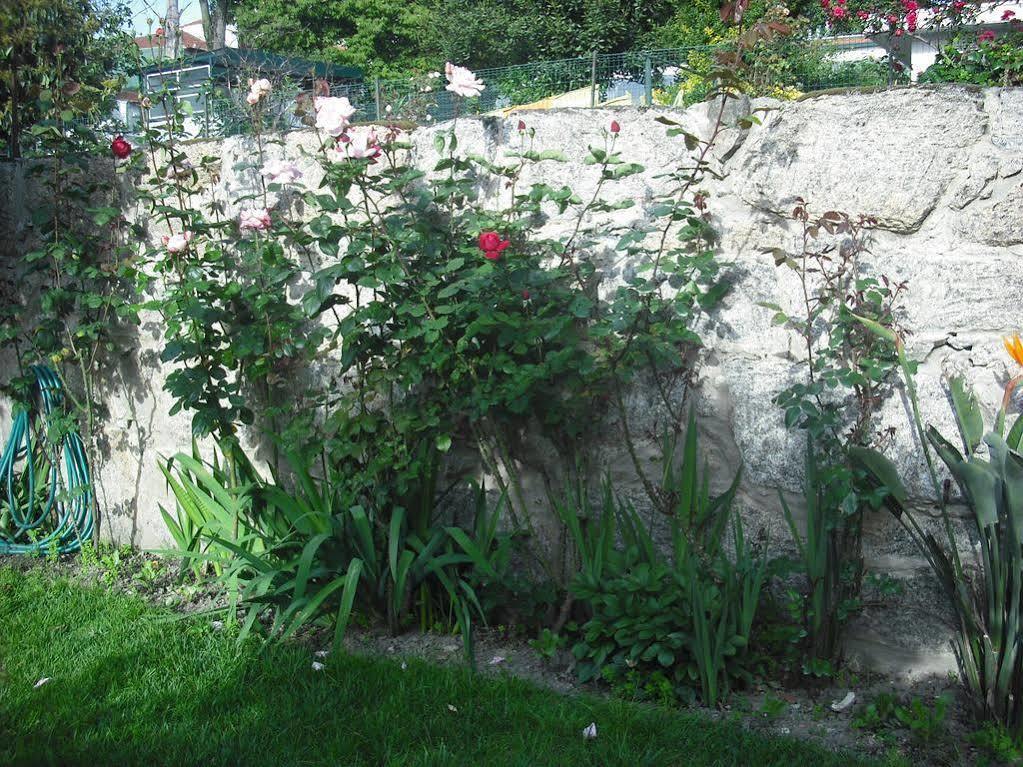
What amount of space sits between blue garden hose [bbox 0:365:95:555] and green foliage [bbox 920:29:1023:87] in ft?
14.1

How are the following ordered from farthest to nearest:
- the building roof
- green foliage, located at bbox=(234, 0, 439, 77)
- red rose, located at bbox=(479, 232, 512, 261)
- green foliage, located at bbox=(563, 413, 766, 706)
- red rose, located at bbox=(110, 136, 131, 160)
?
1. green foliage, located at bbox=(234, 0, 439, 77)
2. the building roof
3. red rose, located at bbox=(110, 136, 131, 160)
4. red rose, located at bbox=(479, 232, 512, 261)
5. green foliage, located at bbox=(563, 413, 766, 706)

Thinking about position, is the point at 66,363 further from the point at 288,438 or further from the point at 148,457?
the point at 288,438

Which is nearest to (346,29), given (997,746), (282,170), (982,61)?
(982,61)

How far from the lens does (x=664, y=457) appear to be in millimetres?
2814

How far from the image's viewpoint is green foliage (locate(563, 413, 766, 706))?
8.13 feet

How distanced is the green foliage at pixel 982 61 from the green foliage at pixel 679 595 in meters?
3.18

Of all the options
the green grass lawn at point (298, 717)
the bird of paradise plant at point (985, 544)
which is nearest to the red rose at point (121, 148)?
the green grass lawn at point (298, 717)

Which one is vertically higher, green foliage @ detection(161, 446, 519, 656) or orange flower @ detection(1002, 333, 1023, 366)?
orange flower @ detection(1002, 333, 1023, 366)

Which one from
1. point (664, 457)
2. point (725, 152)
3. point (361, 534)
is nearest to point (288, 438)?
point (361, 534)

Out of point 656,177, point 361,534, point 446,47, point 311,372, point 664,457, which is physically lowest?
point 361,534

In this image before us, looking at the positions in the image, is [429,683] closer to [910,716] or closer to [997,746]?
[910,716]

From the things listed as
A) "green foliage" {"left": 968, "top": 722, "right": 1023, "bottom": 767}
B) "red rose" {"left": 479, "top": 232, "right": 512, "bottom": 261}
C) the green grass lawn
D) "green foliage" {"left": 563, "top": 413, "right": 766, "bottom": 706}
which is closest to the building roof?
"red rose" {"left": 479, "top": 232, "right": 512, "bottom": 261}

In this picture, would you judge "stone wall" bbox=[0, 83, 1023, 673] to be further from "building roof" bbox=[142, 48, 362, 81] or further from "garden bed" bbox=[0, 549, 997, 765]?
"building roof" bbox=[142, 48, 362, 81]

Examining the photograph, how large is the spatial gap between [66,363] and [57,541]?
28.7 inches
